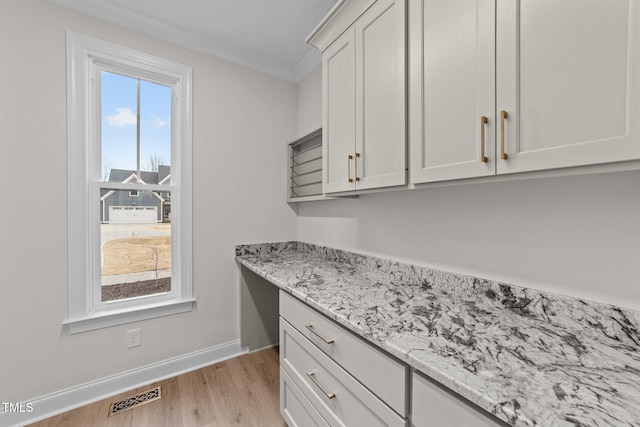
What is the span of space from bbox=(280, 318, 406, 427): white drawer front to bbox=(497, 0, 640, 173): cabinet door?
88 cm

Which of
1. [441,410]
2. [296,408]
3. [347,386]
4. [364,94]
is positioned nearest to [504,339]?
[441,410]

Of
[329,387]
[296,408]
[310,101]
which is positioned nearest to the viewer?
[329,387]

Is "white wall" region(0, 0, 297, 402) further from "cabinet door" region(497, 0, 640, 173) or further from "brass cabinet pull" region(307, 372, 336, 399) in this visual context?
"cabinet door" region(497, 0, 640, 173)

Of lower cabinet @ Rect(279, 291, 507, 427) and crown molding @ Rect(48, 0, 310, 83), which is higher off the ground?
crown molding @ Rect(48, 0, 310, 83)

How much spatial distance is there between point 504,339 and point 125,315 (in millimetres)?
2196

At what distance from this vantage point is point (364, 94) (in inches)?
51.6

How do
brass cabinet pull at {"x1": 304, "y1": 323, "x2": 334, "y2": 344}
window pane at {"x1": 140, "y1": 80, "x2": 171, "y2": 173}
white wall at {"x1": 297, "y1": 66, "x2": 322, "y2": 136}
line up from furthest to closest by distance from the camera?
white wall at {"x1": 297, "y1": 66, "x2": 322, "y2": 136}
window pane at {"x1": 140, "y1": 80, "x2": 171, "y2": 173}
brass cabinet pull at {"x1": 304, "y1": 323, "x2": 334, "y2": 344}

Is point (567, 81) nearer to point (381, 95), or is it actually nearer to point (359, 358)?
point (381, 95)

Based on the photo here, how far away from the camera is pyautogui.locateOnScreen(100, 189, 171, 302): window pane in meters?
1.79

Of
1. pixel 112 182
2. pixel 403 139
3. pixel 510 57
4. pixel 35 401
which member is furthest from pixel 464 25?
pixel 35 401

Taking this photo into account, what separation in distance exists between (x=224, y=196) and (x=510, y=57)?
1.98 m

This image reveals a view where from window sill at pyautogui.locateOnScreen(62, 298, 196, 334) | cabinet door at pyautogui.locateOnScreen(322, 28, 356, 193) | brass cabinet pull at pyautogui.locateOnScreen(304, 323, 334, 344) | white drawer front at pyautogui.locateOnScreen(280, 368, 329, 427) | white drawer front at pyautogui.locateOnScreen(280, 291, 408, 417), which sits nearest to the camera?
white drawer front at pyautogui.locateOnScreen(280, 291, 408, 417)

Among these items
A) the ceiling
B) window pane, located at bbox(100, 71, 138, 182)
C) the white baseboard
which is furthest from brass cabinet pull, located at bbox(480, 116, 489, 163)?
the white baseboard

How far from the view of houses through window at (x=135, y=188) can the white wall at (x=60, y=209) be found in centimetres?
21
